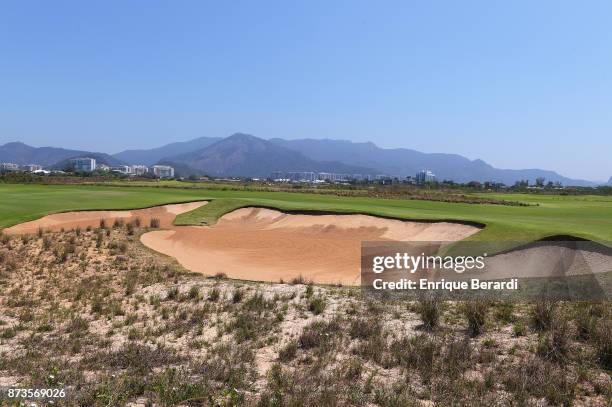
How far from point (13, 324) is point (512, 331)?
11.8 meters

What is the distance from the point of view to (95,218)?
2969 centimetres

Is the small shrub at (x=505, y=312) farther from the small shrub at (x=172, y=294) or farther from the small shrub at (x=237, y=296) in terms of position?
the small shrub at (x=172, y=294)

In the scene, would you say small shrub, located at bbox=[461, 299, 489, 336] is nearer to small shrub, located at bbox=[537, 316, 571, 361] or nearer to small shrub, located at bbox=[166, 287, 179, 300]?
small shrub, located at bbox=[537, 316, 571, 361]

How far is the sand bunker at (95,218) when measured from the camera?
25777mm

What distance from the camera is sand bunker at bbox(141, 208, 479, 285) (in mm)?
19741

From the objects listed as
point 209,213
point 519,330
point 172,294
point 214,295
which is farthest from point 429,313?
point 209,213

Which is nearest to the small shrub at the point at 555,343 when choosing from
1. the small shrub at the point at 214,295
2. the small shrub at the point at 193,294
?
the small shrub at the point at 214,295

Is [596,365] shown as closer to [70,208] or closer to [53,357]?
Result: [53,357]

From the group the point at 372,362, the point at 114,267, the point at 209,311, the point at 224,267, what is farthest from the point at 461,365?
the point at 114,267

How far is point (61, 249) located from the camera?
67.8 feet

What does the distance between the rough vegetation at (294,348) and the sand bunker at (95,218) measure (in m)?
11.8

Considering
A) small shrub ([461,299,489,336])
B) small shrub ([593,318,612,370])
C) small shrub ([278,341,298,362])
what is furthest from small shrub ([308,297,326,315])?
small shrub ([593,318,612,370])

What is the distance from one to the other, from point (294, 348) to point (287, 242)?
51.7 feet

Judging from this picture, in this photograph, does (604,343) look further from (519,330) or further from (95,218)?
(95,218)
